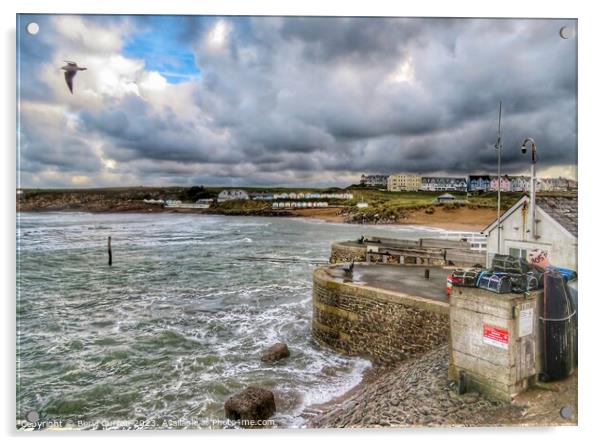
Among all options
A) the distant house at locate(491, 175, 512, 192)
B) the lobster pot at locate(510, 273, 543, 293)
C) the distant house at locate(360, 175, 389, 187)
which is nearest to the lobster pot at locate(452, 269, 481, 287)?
the lobster pot at locate(510, 273, 543, 293)

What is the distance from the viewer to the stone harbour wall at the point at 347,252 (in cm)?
885

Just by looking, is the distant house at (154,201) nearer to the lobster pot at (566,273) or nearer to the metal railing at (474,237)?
the metal railing at (474,237)

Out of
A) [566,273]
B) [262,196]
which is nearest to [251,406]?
[262,196]

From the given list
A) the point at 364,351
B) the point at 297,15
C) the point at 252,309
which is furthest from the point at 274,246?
the point at 297,15

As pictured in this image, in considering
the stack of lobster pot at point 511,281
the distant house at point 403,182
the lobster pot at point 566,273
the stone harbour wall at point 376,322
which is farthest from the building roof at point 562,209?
the stone harbour wall at point 376,322

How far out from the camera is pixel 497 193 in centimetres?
459

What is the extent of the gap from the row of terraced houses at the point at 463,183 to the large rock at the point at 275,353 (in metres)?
2.50

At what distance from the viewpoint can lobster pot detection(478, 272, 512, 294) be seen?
3.25 m

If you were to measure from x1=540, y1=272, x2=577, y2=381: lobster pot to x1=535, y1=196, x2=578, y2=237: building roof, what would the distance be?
552 millimetres

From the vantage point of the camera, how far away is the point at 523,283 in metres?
3.34

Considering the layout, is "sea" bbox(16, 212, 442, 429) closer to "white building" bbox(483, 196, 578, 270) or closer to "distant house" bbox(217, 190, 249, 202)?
"distant house" bbox(217, 190, 249, 202)

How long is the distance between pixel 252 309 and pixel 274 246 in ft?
4.69

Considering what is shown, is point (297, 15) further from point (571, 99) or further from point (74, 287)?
point (74, 287)

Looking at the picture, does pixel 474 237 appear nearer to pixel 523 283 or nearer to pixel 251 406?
A: pixel 523 283
